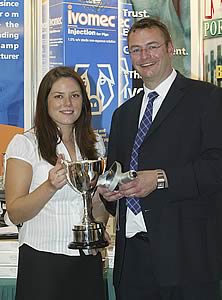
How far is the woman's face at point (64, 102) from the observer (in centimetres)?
191

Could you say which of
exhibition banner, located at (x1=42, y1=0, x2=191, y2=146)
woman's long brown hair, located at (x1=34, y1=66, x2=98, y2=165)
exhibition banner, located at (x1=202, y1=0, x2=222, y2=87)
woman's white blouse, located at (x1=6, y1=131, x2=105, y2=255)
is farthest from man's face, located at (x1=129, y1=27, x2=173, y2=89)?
exhibition banner, located at (x1=202, y1=0, x2=222, y2=87)

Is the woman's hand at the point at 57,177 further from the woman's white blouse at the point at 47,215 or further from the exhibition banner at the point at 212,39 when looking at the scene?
the exhibition banner at the point at 212,39

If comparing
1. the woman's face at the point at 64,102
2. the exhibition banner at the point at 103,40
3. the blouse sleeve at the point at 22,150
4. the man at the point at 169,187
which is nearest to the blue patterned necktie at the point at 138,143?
the man at the point at 169,187

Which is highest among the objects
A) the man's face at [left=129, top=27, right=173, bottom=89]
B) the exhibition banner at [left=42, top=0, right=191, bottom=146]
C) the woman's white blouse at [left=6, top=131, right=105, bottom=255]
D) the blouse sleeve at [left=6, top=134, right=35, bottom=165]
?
the exhibition banner at [left=42, top=0, right=191, bottom=146]

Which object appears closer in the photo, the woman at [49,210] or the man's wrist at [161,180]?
the man's wrist at [161,180]

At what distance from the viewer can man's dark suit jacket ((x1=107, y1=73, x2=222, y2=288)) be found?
69.8 inches

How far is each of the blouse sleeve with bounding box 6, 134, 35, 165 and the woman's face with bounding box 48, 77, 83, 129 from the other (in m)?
0.12

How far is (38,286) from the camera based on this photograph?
6.21ft

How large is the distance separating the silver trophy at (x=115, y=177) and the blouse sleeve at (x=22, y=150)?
232 mm

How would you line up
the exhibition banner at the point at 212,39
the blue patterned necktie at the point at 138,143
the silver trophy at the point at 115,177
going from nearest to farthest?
the silver trophy at the point at 115,177 < the blue patterned necktie at the point at 138,143 < the exhibition banner at the point at 212,39

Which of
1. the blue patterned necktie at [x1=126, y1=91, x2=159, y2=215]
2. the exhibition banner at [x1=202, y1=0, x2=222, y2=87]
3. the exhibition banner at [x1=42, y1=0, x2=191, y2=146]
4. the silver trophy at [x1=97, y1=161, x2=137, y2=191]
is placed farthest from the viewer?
the exhibition banner at [x1=202, y1=0, x2=222, y2=87]

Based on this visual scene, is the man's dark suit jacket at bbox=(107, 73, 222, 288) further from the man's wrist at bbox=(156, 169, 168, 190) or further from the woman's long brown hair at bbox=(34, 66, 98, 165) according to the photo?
the woman's long brown hair at bbox=(34, 66, 98, 165)

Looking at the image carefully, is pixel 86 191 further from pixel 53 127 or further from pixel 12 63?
pixel 12 63

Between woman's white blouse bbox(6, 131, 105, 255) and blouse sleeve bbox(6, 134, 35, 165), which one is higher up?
blouse sleeve bbox(6, 134, 35, 165)
